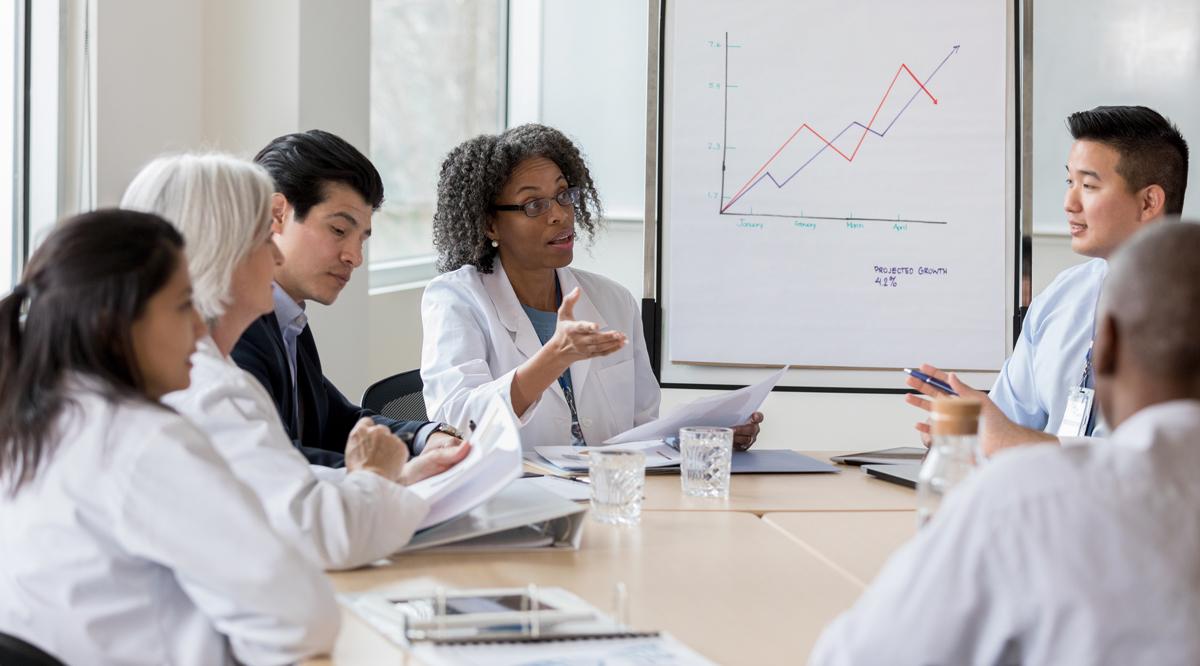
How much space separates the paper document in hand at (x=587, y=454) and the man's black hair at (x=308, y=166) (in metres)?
0.68

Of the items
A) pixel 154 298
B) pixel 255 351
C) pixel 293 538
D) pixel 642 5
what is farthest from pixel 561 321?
pixel 642 5

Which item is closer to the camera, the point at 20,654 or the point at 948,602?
the point at 948,602

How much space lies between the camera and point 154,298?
3.77 ft

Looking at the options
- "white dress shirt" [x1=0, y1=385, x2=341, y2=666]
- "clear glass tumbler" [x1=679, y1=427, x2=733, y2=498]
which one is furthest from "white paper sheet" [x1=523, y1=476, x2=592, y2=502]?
"white dress shirt" [x1=0, y1=385, x2=341, y2=666]

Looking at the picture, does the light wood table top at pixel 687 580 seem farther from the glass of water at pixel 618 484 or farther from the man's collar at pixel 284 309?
the man's collar at pixel 284 309

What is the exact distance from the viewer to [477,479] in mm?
1539

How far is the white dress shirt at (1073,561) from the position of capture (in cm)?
78

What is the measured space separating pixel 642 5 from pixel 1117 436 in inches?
136

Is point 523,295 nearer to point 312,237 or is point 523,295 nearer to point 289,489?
point 312,237

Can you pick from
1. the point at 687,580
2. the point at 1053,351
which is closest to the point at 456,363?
the point at 687,580

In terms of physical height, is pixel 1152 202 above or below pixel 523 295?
above

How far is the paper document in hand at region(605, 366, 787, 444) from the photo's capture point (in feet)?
7.20

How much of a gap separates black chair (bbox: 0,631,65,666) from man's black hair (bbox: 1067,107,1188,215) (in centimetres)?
240

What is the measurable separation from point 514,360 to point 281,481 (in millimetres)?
1370
